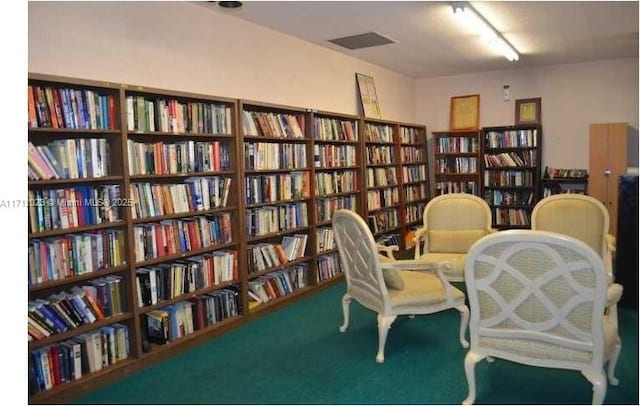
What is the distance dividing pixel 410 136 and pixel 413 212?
3.53 feet

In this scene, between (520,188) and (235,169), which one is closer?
(235,169)

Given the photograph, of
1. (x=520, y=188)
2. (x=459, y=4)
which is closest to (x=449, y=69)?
(x=520, y=188)

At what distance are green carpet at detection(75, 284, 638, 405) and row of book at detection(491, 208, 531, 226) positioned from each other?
Answer: 2825 mm

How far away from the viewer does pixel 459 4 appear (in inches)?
141

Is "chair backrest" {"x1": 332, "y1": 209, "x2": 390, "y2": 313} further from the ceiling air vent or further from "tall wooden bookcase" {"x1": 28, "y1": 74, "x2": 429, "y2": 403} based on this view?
the ceiling air vent

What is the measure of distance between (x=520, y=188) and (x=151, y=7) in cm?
510

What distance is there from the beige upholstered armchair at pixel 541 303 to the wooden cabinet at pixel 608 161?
3958 millimetres

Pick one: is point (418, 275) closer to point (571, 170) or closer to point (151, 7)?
→ point (151, 7)

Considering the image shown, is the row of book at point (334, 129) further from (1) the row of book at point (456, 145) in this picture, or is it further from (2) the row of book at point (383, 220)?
(1) the row of book at point (456, 145)

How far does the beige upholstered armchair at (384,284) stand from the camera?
2.89 m

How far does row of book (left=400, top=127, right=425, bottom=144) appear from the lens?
618 cm

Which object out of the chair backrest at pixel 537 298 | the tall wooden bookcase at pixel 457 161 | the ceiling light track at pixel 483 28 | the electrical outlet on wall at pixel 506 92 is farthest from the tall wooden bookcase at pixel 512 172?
the chair backrest at pixel 537 298

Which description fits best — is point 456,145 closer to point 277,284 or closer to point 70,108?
point 277,284

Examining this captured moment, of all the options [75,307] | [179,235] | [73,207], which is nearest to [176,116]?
[179,235]
